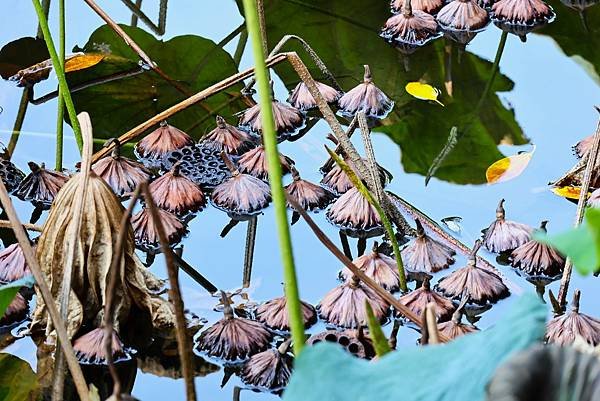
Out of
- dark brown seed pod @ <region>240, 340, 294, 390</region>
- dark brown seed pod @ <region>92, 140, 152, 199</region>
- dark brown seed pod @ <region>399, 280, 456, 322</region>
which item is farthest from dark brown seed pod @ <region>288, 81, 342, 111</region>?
dark brown seed pod @ <region>240, 340, 294, 390</region>

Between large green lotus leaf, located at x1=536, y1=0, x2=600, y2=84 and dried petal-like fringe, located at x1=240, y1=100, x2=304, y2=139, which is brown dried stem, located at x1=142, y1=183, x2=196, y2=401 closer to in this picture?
dried petal-like fringe, located at x1=240, y1=100, x2=304, y2=139

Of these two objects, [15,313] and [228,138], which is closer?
[15,313]

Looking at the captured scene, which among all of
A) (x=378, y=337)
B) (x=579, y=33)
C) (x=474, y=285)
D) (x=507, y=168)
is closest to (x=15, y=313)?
(x=474, y=285)

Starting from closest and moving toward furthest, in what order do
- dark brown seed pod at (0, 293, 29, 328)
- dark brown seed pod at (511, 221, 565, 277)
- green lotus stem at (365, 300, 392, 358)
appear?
green lotus stem at (365, 300, 392, 358)
dark brown seed pod at (0, 293, 29, 328)
dark brown seed pod at (511, 221, 565, 277)

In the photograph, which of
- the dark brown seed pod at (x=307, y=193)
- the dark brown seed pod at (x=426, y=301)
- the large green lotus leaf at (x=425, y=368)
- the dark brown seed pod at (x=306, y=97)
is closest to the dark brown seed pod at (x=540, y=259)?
the dark brown seed pod at (x=426, y=301)

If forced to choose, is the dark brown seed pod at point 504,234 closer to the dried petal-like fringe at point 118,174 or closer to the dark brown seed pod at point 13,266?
the dried petal-like fringe at point 118,174

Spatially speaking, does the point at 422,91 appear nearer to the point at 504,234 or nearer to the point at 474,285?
the point at 504,234

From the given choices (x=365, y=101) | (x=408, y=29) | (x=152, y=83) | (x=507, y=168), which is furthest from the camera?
(x=408, y=29)

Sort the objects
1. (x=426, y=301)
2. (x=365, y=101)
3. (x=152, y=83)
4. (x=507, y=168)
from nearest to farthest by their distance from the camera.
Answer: (x=426, y=301)
(x=507, y=168)
(x=365, y=101)
(x=152, y=83)
